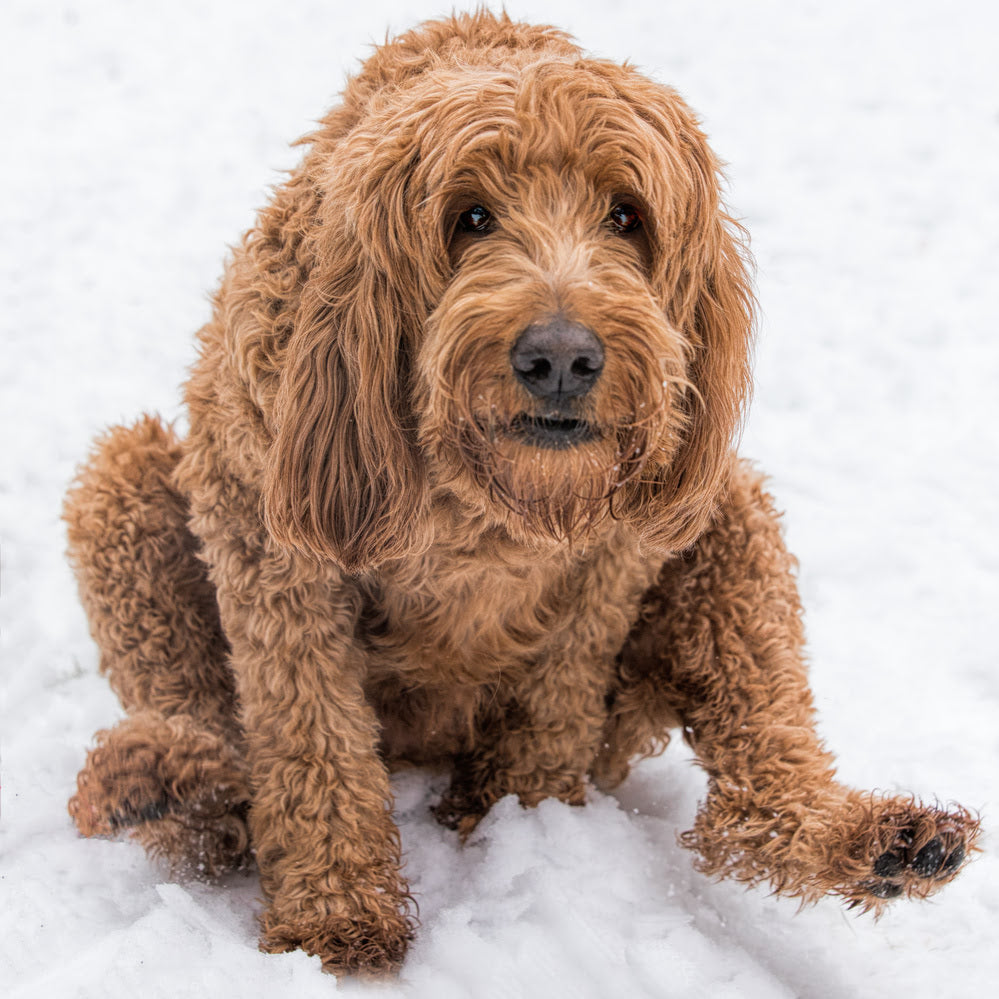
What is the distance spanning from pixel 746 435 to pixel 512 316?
297 cm

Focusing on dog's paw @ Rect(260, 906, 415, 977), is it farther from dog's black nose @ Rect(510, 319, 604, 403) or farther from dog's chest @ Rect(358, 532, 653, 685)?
dog's black nose @ Rect(510, 319, 604, 403)

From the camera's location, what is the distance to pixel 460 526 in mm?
3104

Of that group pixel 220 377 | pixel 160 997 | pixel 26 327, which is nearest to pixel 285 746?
pixel 160 997

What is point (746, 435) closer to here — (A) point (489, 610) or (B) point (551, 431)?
(A) point (489, 610)

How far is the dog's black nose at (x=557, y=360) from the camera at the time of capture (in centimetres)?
250

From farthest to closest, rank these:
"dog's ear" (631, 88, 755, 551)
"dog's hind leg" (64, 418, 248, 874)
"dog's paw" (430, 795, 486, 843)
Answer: "dog's paw" (430, 795, 486, 843)
"dog's hind leg" (64, 418, 248, 874)
"dog's ear" (631, 88, 755, 551)

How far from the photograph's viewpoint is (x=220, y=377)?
3.26m

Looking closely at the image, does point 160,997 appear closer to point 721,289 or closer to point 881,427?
point 721,289

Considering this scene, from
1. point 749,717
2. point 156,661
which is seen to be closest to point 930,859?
point 749,717

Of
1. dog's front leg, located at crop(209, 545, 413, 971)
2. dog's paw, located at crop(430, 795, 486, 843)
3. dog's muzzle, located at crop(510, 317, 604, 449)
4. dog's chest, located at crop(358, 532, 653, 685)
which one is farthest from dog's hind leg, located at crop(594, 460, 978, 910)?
dog's muzzle, located at crop(510, 317, 604, 449)

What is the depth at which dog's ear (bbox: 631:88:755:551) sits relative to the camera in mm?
2910

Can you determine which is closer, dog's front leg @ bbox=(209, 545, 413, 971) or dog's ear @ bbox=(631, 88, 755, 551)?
dog's ear @ bbox=(631, 88, 755, 551)

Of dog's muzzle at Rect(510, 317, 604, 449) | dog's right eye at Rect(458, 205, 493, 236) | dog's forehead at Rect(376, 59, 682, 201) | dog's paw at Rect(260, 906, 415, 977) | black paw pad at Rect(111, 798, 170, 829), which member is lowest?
dog's paw at Rect(260, 906, 415, 977)

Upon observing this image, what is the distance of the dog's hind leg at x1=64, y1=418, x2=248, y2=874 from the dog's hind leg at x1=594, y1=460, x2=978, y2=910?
1177mm
